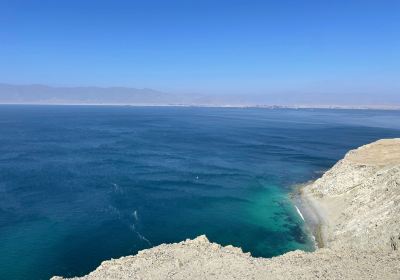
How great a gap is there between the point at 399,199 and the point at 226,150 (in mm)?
75524

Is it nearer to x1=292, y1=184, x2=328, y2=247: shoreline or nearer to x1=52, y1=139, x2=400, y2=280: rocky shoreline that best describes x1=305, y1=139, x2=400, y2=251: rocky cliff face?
x1=52, y1=139, x2=400, y2=280: rocky shoreline

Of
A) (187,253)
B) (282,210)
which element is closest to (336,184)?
(282,210)

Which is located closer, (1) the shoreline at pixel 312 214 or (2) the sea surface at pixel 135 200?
(2) the sea surface at pixel 135 200

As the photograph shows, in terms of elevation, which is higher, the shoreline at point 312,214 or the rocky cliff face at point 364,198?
the rocky cliff face at point 364,198

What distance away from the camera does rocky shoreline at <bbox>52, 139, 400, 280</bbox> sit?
36.4 m

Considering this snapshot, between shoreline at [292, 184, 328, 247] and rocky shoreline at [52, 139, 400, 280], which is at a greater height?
rocky shoreline at [52, 139, 400, 280]

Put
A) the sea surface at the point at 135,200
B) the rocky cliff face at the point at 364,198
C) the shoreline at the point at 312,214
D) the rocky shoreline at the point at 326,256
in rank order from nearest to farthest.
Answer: the rocky shoreline at the point at 326,256, the rocky cliff face at the point at 364,198, the sea surface at the point at 135,200, the shoreline at the point at 312,214

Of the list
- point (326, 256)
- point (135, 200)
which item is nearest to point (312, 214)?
point (326, 256)

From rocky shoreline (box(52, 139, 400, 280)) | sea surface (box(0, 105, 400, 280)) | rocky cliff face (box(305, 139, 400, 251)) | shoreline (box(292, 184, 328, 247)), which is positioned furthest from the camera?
shoreline (box(292, 184, 328, 247))

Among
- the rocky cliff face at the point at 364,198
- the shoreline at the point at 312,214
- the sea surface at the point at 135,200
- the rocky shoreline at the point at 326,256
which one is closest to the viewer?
the rocky shoreline at the point at 326,256

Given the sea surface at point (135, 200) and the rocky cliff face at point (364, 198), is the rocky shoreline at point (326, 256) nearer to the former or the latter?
the rocky cliff face at point (364, 198)

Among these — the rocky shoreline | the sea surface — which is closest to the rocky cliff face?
the rocky shoreline

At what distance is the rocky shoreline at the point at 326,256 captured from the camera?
36438 millimetres

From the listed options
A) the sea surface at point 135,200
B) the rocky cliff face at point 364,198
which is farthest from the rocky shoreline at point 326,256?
the sea surface at point 135,200
